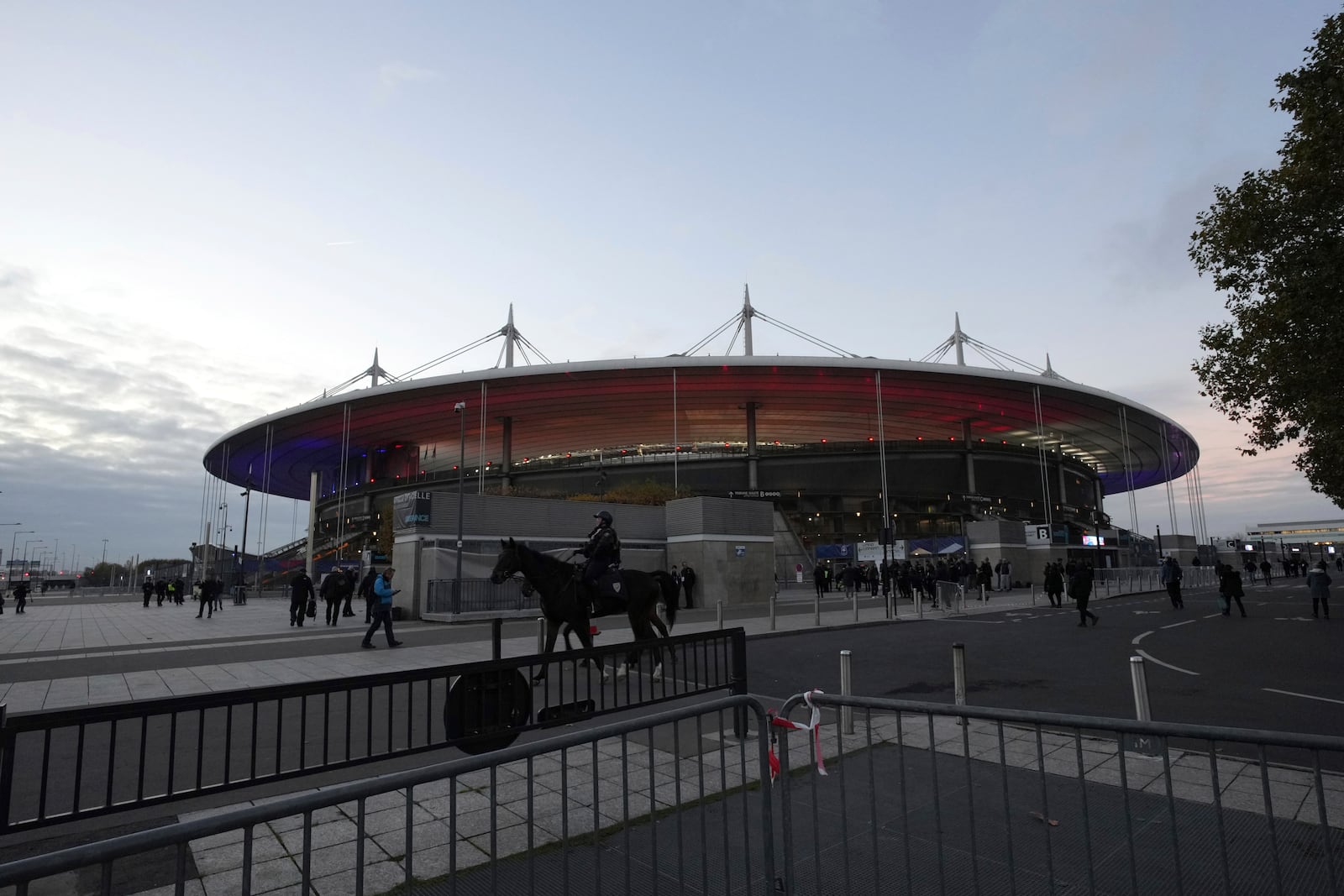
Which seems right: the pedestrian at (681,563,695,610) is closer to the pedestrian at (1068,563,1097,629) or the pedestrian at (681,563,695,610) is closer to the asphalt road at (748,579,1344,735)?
the asphalt road at (748,579,1344,735)

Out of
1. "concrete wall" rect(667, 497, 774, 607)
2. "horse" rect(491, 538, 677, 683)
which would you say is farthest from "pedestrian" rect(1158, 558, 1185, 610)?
"horse" rect(491, 538, 677, 683)

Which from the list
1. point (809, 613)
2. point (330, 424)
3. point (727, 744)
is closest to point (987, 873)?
point (727, 744)

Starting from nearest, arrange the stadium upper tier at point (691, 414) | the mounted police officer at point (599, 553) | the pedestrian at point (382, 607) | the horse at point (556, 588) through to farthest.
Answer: the horse at point (556, 588) < the mounted police officer at point (599, 553) < the pedestrian at point (382, 607) < the stadium upper tier at point (691, 414)

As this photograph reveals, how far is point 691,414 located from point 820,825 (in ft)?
209

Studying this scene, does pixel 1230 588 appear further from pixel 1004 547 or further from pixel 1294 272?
pixel 1004 547

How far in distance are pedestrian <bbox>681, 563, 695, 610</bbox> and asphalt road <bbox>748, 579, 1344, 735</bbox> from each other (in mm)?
10786

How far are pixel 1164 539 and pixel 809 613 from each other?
6036 centimetres

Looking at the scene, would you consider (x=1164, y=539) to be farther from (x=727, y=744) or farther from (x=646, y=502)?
(x=727, y=744)

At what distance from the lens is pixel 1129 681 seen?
10.6 metres

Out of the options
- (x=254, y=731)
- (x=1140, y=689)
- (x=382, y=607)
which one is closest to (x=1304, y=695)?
(x=1140, y=689)

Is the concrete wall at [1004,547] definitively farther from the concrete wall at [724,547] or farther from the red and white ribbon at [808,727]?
the red and white ribbon at [808,727]

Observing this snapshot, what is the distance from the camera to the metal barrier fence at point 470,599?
25.1 metres

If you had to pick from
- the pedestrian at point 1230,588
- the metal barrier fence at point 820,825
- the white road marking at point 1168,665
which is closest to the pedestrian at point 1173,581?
the pedestrian at point 1230,588

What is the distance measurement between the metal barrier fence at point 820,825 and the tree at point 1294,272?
1251cm
